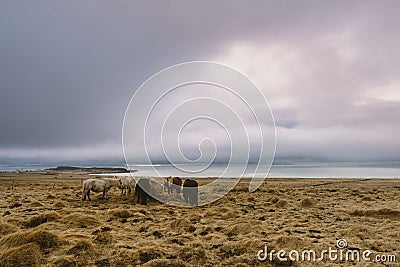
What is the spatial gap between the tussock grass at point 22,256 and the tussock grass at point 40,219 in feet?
14.2

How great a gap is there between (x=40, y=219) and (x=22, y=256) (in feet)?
16.4

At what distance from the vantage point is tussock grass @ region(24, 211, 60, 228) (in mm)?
11880

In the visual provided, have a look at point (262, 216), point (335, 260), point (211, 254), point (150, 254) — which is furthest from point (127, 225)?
point (335, 260)

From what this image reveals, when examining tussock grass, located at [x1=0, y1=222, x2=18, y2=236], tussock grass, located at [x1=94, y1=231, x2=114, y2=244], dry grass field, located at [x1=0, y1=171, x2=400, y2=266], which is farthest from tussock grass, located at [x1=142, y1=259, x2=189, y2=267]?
tussock grass, located at [x1=0, y1=222, x2=18, y2=236]

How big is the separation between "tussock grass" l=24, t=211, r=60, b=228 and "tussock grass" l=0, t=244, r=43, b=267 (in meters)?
4.34


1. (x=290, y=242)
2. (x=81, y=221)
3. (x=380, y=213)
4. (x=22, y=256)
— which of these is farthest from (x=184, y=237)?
(x=380, y=213)

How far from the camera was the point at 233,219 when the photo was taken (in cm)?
1372

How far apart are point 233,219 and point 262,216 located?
1601 millimetres

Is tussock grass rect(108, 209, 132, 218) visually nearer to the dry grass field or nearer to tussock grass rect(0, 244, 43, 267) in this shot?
the dry grass field

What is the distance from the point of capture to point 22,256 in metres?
7.67

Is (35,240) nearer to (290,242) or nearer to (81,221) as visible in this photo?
(81,221)

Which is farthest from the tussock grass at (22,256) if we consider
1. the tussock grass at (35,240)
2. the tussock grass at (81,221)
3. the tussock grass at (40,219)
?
the tussock grass at (40,219)

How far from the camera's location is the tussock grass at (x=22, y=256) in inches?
292

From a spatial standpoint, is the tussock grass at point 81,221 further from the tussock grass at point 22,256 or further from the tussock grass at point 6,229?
the tussock grass at point 22,256
